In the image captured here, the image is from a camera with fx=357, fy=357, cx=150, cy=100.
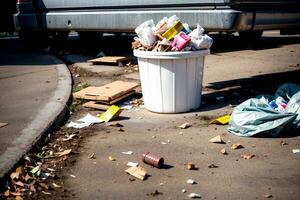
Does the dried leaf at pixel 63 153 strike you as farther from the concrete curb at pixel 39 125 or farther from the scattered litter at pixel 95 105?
the scattered litter at pixel 95 105

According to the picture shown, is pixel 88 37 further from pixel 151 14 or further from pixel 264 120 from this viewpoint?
pixel 264 120

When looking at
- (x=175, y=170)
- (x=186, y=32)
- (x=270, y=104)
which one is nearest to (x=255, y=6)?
(x=186, y=32)

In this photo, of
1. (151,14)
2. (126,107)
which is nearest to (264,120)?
(126,107)

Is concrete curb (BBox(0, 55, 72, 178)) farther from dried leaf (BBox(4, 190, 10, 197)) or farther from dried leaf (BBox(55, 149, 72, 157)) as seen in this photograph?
dried leaf (BBox(55, 149, 72, 157))

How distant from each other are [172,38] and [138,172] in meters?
1.71

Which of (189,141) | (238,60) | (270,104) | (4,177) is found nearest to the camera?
(4,177)

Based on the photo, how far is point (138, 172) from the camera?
2.63 meters

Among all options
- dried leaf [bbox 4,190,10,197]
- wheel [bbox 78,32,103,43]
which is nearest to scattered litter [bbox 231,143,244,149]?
dried leaf [bbox 4,190,10,197]

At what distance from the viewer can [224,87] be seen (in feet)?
16.3

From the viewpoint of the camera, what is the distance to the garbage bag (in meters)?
3.23

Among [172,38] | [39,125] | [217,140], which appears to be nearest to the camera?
[217,140]

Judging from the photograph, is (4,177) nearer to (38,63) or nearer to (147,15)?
(147,15)

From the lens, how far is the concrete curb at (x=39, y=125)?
2.71 meters

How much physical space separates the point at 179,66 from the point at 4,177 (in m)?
2.06
